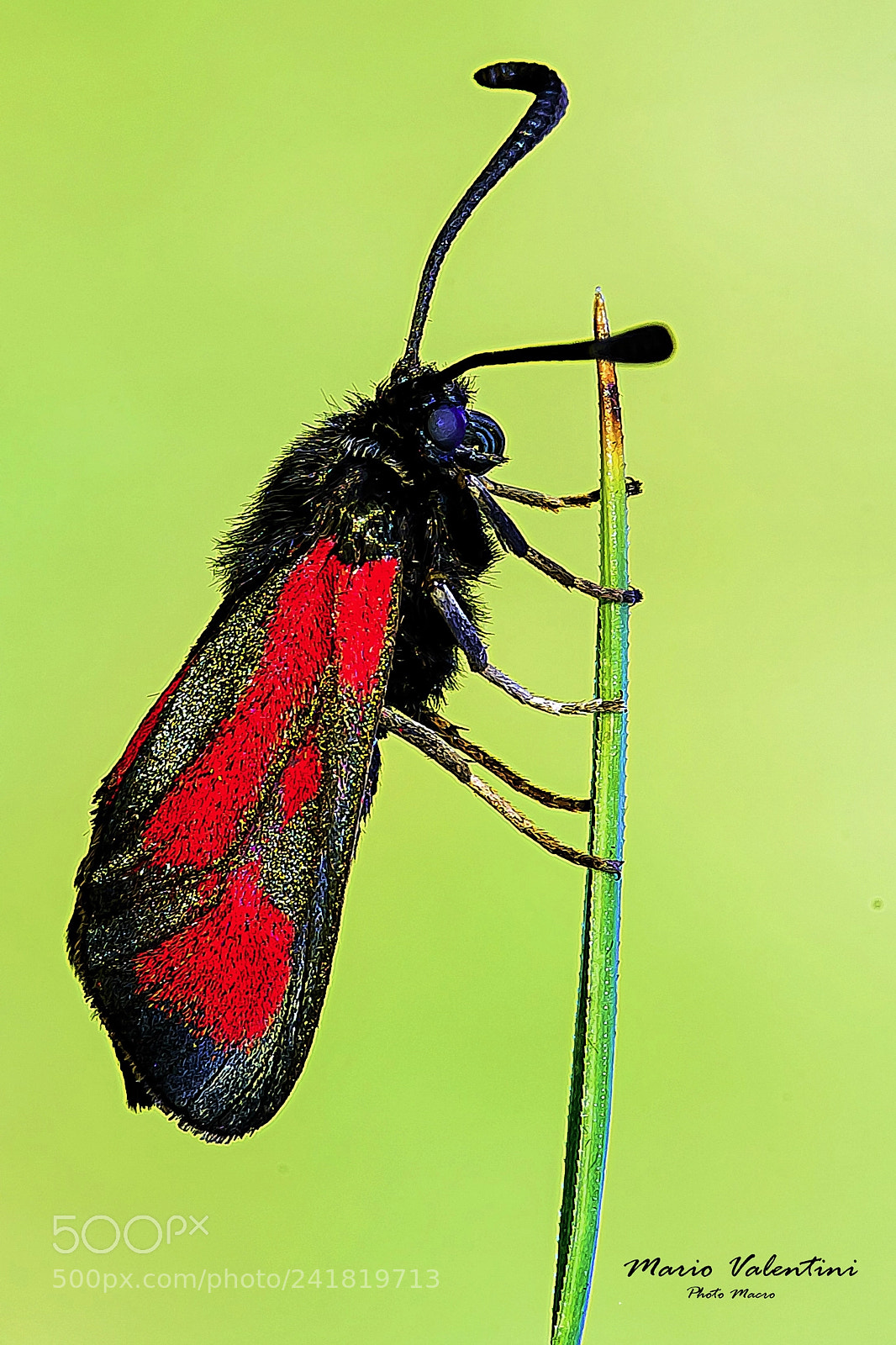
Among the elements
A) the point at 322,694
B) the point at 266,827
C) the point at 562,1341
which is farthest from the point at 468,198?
the point at 562,1341

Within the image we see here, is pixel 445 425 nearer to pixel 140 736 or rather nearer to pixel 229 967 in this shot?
pixel 140 736

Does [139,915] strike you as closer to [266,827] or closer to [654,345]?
[266,827]

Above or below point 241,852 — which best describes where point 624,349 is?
above

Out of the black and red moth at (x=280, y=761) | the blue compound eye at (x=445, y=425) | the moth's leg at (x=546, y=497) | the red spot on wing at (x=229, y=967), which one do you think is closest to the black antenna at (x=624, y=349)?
the black and red moth at (x=280, y=761)

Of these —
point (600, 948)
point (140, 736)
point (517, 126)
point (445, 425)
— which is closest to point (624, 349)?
point (445, 425)

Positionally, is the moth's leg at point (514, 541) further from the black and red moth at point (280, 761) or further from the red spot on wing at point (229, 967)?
the red spot on wing at point (229, 967)

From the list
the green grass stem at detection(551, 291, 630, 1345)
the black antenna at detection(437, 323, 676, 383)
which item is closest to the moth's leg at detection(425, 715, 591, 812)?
the green grass stem at detection(551, 291, 630, 1345)

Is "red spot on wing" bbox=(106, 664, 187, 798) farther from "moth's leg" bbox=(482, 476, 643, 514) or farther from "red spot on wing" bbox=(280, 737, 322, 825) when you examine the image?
"moth's leg" bbox=(482, 476, 643, 514)
